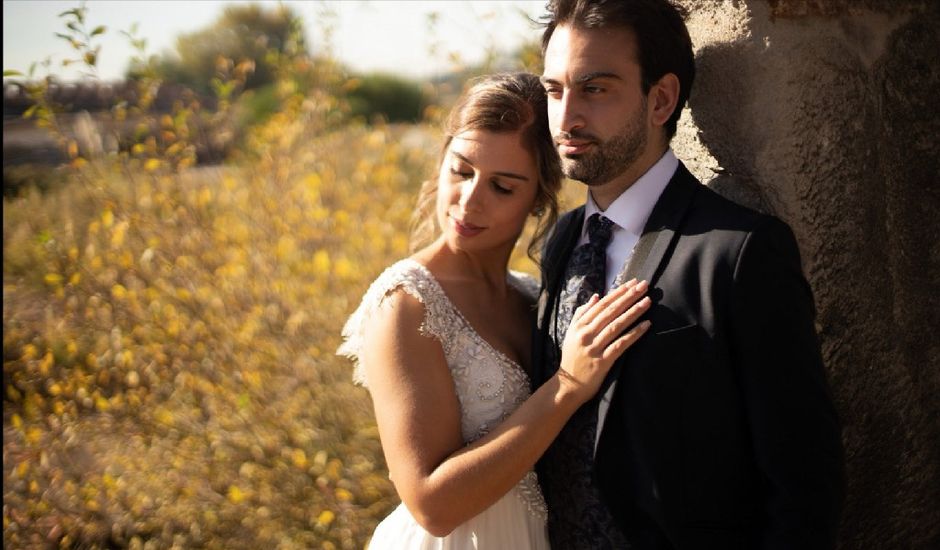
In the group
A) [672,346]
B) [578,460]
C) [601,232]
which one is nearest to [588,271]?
[601,232]

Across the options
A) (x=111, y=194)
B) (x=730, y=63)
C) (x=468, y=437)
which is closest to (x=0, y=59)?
(x=111, y=194)

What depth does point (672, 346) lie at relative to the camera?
6.31 ft

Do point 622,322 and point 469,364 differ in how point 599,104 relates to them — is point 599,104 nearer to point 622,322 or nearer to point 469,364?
point 622,322

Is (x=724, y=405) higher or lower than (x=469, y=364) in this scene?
higher

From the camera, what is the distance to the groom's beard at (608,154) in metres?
2.08

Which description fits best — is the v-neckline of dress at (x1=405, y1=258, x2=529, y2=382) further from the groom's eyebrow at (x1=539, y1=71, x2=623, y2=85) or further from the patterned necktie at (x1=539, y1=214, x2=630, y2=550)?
the groom's eyebrow at (x1=539, y1=71, x2=623, y2=85)

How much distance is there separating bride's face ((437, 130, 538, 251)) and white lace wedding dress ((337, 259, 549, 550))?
0.58 ft

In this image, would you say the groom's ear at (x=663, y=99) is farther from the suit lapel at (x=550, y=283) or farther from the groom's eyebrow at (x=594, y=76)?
the suit lapel at (x=550, y=283)

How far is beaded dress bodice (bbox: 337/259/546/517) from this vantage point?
7.43ft

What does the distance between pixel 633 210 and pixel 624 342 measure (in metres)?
0.35

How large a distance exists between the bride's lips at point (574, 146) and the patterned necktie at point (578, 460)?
0.19 m

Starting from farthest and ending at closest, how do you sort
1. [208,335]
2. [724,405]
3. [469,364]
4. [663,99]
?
[208,335] < [469,364] < [663,99] < [724,405]

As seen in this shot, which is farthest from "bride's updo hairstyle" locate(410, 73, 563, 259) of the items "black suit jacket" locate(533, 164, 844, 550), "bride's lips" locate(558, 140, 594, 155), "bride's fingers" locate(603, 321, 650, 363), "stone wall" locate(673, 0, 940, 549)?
"bride's fingers" locate(603, 321, 650, 363)

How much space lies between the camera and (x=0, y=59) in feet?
12.4
